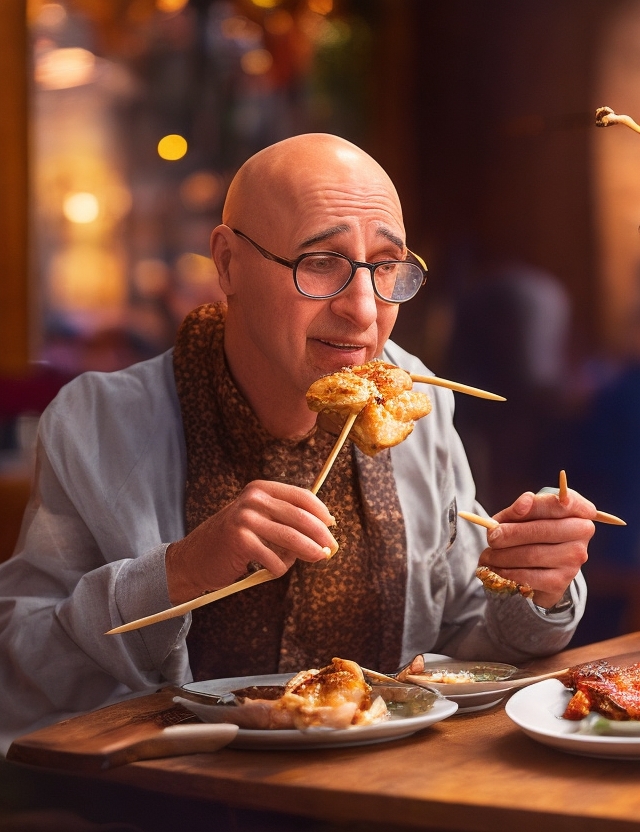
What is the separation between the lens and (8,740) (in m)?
1.78

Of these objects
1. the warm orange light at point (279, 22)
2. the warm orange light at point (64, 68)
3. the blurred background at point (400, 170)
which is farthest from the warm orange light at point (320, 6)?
the warm orange light at point (64, 68)

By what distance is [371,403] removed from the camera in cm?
154

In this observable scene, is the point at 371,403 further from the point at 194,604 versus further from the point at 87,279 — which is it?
the point at 87,279

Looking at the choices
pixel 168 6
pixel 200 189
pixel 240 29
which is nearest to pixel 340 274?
pixel 200 189

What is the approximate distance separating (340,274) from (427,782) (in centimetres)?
84

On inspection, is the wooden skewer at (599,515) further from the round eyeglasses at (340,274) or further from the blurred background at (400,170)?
the blurred background at (400,170)

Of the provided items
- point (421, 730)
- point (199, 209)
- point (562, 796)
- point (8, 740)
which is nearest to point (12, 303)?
point (199, 209)

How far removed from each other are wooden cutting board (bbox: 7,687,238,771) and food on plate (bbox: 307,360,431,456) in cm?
47

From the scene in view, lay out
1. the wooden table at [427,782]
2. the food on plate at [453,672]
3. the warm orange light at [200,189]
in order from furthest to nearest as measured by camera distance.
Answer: the warm orange light at [200,189], the food on plate at [453,672], the wooden table at [427,782]

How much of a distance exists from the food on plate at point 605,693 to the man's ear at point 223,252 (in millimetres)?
908

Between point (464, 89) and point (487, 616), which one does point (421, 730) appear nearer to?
point (487, 616)

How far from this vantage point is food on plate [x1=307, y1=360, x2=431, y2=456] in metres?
1.53

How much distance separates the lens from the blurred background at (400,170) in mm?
4785

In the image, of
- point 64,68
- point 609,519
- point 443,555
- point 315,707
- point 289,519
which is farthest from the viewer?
point 64,68
